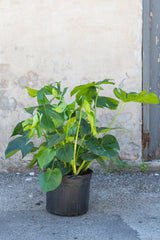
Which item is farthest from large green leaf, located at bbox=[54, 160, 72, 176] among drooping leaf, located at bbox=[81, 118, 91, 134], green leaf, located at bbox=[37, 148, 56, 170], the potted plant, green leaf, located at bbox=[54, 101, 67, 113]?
green leaf, located at bbox=[54, 101, 67, 113]

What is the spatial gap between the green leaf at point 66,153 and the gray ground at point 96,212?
46cm

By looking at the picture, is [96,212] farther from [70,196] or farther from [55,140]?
[55,140]

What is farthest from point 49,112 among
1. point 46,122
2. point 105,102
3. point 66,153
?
point 105,102

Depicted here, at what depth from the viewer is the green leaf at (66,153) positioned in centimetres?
237

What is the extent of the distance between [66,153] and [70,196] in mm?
349

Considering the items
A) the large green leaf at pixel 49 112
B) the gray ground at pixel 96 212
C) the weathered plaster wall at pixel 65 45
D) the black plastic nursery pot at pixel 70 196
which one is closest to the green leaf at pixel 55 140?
the large green leaf at pixel 49 112

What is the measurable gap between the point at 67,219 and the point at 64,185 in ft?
0.79

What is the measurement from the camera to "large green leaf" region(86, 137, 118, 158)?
241 cm

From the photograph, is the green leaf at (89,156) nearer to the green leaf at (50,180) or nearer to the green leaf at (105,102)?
the green leaf at (50,180)

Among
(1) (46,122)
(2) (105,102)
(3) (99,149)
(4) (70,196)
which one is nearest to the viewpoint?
(1) (46,122)

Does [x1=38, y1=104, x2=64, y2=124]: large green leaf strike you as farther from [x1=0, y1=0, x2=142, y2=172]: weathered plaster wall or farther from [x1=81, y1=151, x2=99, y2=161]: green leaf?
[x1=0, y1=0, x2=142, y2=172]: weathered plaster wall

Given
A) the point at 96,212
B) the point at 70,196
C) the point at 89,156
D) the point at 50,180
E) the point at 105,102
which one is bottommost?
the point at 96,212

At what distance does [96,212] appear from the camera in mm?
2705

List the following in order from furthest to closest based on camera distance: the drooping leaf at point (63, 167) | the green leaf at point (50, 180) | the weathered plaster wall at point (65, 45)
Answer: the weathered plaster wall at point (65, 45), the drooping leaf at point (63, 167), the green leaf at point (50, 180)
